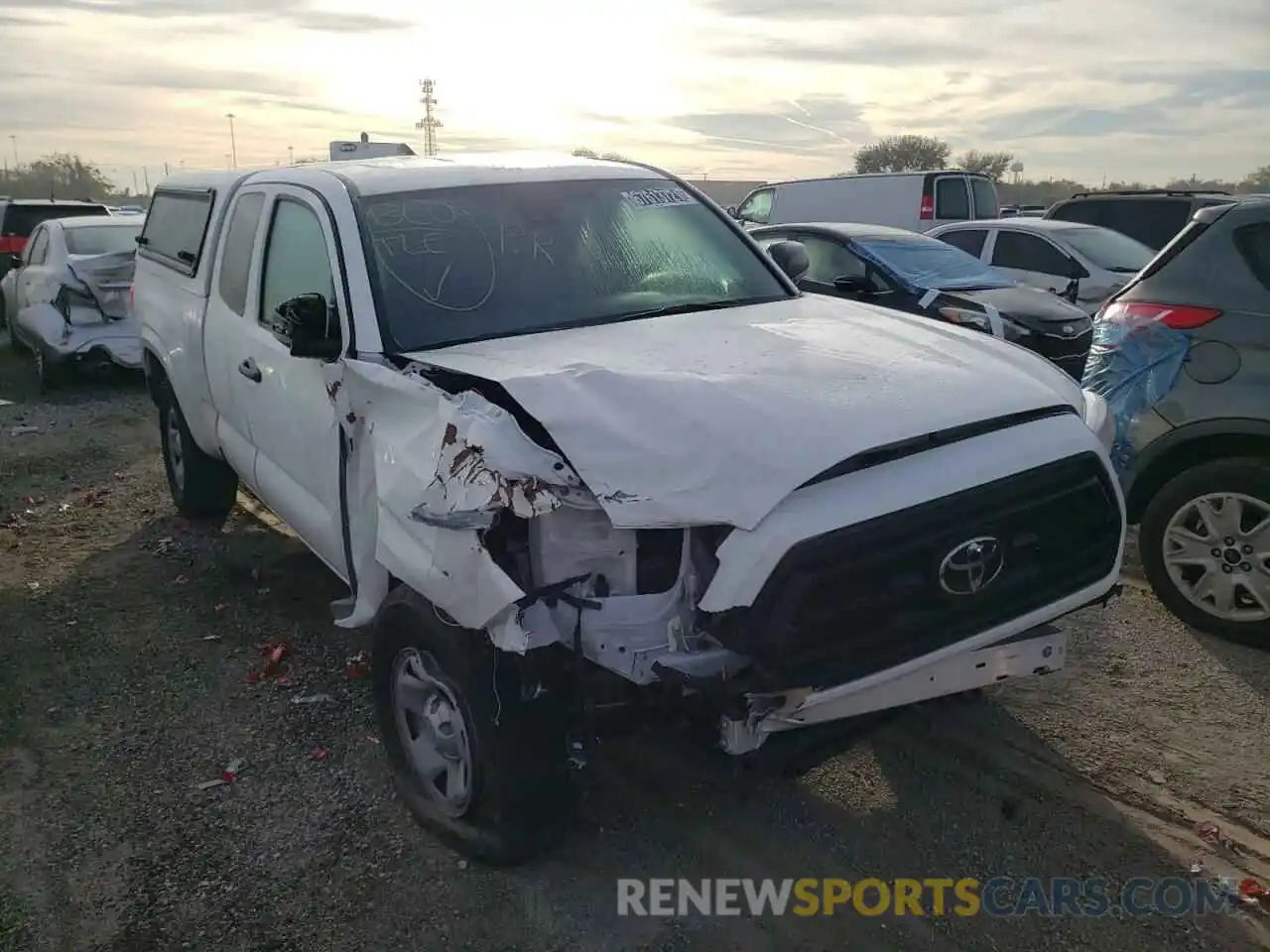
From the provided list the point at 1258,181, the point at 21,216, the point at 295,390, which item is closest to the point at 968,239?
the point at 295,390

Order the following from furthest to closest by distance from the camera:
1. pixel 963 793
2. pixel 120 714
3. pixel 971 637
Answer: pixel 120 714 < pixel 963 793 < pixel 971 637

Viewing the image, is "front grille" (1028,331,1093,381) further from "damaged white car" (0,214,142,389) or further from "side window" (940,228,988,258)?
"damaged white car" (0,214,142,389)

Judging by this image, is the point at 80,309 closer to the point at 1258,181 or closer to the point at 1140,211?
the point at 1140,211

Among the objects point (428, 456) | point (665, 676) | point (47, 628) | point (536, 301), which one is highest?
point (536, 301)

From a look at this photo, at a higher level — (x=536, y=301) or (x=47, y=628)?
(x=536, y=301)

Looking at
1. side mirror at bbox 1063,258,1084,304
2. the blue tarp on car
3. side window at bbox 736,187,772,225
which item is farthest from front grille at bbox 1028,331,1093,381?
side window at bbox 736,187,772,225

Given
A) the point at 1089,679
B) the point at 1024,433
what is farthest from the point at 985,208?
A: the point at 1024,433

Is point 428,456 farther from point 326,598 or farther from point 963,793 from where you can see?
point 326,598

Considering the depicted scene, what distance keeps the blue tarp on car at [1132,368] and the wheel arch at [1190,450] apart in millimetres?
100

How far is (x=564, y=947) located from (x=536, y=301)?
2.13 metres

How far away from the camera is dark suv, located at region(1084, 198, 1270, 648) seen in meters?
4.39

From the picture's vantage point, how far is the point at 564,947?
2.84 m

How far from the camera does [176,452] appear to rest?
6.47 meters

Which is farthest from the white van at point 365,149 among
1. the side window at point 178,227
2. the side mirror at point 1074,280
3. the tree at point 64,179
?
the tree at point 64,179
